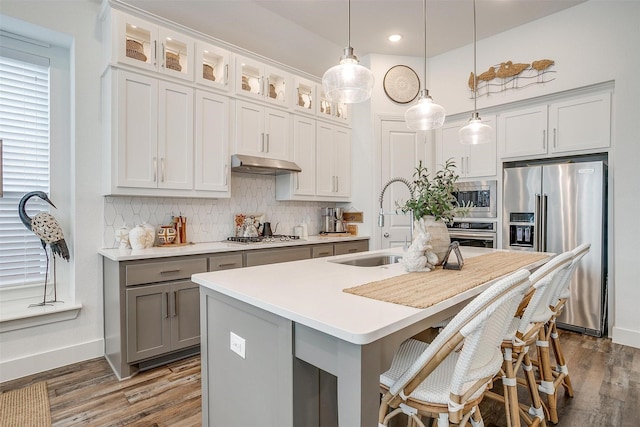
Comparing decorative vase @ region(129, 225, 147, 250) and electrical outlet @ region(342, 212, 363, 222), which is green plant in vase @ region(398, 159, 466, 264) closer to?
decorative vase @ region(129, 225, 147, 250)

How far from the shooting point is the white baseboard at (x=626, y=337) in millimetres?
3031

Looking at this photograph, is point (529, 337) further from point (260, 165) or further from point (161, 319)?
point (260, 165)

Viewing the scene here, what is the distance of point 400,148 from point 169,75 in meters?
2.85

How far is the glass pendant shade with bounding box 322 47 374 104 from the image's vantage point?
5.76 feet

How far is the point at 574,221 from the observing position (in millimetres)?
3314

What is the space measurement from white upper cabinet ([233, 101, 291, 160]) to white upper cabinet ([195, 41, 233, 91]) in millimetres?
257

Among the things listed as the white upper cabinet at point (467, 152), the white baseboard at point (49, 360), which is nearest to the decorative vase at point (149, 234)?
the white baseboard at point (49, 360)

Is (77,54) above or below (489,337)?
above

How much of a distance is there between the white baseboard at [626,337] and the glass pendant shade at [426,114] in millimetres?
2652

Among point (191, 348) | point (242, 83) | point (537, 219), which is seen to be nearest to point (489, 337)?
point (191, 348)

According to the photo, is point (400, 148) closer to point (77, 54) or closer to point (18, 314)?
point (77, 54)

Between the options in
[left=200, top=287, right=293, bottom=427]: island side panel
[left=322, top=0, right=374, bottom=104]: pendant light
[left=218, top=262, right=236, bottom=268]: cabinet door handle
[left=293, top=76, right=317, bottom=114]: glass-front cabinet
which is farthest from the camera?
[left=293, top=76, right=317, bottom=114]: glass-front cabinet

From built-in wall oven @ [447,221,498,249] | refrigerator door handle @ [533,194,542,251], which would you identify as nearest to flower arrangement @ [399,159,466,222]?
refrigerator door handle @ [533,194,542,251]

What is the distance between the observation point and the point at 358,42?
14.0 feet
